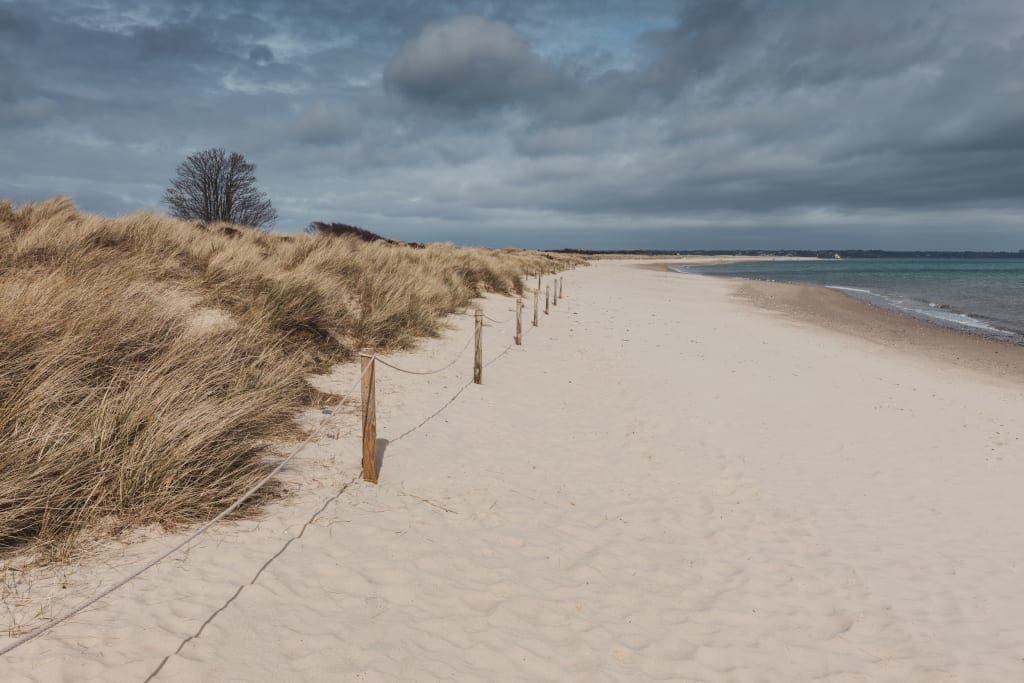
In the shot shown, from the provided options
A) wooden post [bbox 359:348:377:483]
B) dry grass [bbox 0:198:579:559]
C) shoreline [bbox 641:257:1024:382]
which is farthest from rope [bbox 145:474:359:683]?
shoreline [bbox 641:257:1024:382]

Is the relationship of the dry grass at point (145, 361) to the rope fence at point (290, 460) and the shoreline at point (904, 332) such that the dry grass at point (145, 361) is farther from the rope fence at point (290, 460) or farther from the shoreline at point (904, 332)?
the shoreline at point (904, 332)

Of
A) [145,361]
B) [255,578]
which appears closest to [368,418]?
[255,578]

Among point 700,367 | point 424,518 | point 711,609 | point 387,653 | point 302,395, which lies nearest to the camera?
point 387,653

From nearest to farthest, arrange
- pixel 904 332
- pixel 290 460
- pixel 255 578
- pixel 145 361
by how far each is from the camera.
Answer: pixel 255 578 → pixel 290 460 → pixel 145 361 → pixel 904 332

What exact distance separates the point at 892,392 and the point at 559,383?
6.14 m

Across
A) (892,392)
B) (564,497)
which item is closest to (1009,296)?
(892,392)

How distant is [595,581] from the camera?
4262 mm

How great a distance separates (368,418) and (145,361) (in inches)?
103

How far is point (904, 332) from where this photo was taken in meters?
18.7

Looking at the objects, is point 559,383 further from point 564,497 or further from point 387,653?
point 387,653

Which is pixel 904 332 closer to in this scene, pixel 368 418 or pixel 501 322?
pixel 501 322

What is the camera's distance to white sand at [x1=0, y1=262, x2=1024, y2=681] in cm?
307

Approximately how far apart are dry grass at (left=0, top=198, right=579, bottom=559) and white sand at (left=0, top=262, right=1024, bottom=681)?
50cm

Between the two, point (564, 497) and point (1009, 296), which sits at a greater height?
point (1009, 296)
